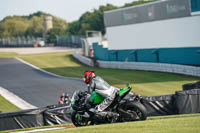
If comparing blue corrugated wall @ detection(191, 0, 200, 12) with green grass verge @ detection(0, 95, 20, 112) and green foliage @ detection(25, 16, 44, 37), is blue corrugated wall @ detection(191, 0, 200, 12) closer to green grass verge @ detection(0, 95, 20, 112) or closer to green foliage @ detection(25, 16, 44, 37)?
green grass verge @ detection(0, 95, 20, 112)

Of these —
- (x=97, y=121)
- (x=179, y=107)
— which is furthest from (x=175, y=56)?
(x=97, y=121)

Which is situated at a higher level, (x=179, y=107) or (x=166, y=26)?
(x=166, y=26)

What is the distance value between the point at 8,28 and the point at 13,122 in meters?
146

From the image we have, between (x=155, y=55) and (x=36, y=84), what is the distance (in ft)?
46.6

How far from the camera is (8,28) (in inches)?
6191

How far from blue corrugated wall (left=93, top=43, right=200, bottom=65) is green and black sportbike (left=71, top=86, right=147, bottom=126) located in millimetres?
25112

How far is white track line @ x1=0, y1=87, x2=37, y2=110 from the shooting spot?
25.8 metres

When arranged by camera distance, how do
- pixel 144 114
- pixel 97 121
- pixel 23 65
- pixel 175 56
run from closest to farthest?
pixel 144 114 < pixel 97 121 < pixel 175 56 < pixel 23 65

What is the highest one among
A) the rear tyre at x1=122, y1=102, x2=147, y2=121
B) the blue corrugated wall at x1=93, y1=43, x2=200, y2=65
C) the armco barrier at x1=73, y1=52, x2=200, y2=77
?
the rear tyre at x1=122, y1=102, x2=147, y2=121

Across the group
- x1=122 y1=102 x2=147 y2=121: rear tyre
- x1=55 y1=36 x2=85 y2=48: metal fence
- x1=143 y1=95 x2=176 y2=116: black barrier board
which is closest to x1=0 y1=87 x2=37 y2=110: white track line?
x1=143 y1=95 x2=176 y2=116: black barrier board

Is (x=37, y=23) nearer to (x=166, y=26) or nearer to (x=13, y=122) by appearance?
(x=166, y=26)

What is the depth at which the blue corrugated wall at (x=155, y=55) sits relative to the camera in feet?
121

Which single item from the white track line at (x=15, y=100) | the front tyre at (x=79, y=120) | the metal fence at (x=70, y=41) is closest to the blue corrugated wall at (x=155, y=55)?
the white track line at (x=15, y=100)

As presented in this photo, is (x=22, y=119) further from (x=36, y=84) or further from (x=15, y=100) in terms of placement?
(x=36, y=84)
